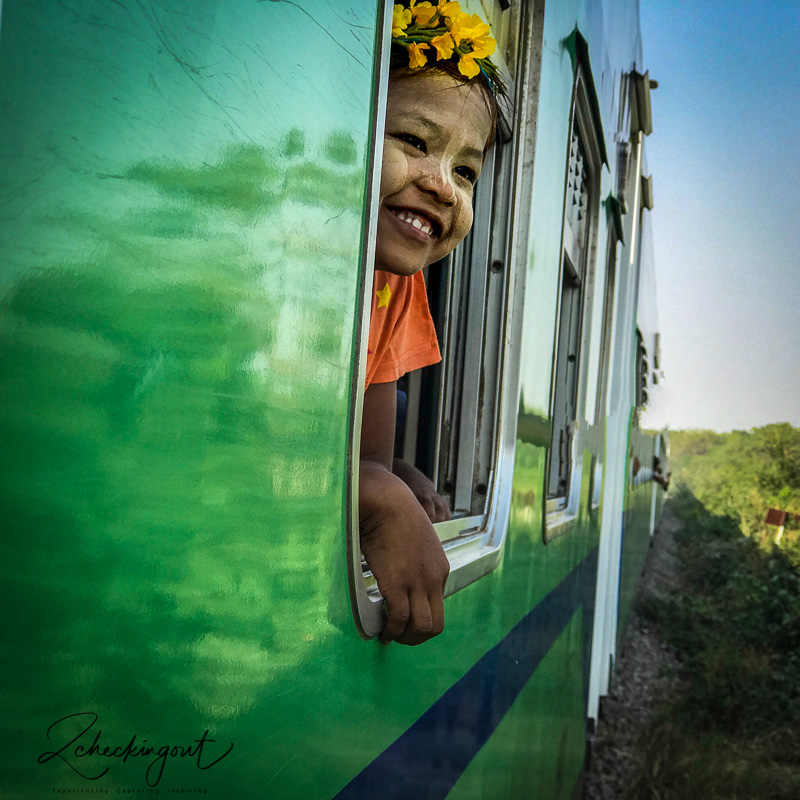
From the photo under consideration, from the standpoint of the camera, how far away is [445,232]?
53.1 inches

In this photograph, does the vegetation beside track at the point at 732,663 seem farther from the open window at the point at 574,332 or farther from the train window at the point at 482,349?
the train window at the point at 482,349

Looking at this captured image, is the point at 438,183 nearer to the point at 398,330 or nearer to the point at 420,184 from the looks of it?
the point at 420,184

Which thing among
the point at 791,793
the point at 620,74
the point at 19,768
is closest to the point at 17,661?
the point at 19,768

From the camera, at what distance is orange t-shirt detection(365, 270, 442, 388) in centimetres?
151

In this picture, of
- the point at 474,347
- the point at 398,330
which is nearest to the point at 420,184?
the point at 398,330

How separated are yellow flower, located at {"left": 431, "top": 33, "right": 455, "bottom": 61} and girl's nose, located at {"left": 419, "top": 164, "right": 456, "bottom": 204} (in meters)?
0.17

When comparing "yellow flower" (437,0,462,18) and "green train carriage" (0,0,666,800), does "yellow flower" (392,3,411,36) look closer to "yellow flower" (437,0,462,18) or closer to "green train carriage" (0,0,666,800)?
"yellow flower" (437,0,462,18)

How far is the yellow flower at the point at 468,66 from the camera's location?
4.26 feet

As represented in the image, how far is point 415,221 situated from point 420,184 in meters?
0.06

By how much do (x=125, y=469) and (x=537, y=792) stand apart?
2608mm

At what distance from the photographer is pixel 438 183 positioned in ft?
4.21

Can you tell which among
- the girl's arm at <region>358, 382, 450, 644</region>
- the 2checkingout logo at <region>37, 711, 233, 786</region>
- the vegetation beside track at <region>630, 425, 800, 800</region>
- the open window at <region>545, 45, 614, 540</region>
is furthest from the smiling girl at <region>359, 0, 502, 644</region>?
the vegetation beside track at <region>630, 425, 800, 800</region>

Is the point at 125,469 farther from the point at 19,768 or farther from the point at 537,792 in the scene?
the point at 537,792

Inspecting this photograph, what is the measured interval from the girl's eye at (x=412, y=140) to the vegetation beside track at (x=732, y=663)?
515cm
